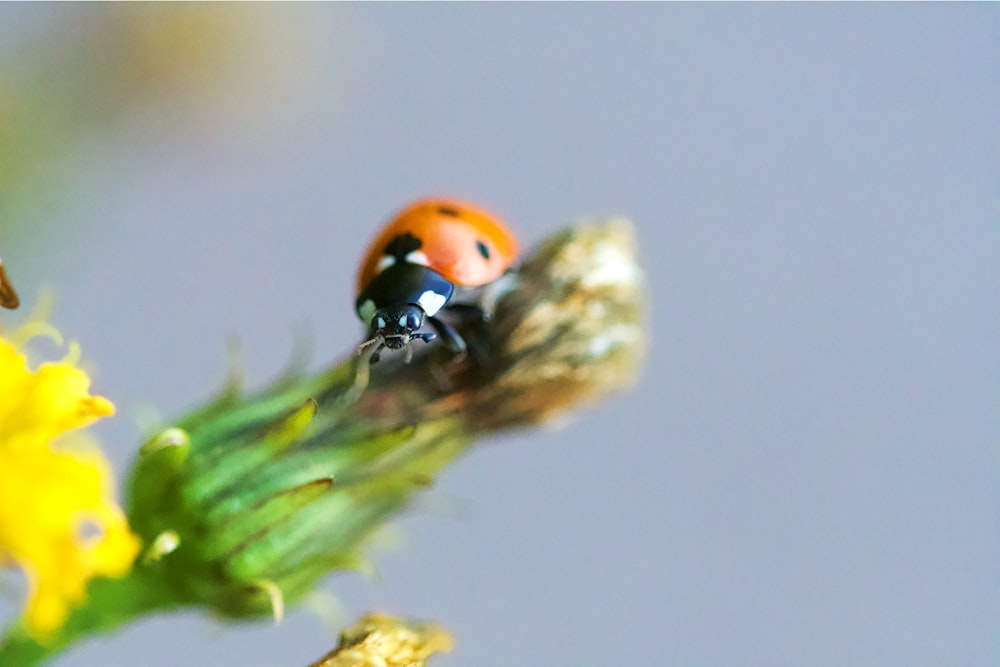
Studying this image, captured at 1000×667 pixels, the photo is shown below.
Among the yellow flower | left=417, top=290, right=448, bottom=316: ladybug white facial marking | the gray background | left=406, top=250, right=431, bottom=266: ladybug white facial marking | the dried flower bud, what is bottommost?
the dried flower bud

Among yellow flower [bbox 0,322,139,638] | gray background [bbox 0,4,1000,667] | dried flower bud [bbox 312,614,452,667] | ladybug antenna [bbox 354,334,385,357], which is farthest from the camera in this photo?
gray background [bbox 0,4,1000,667]

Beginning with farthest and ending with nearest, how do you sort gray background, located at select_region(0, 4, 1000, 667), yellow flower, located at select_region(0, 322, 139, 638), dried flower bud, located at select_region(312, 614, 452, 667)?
gray background, located at select_region(0, 4, 1000, 667)
dried flower bud, located at select_region(312, 614, 452, 667)
yellow flower, located at select_region(0, 322, 139, 638)

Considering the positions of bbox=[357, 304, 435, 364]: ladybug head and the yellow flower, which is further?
bbox=[357, 304, 435, 364]: ladybug head

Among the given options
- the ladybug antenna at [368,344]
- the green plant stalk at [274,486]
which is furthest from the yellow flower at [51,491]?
the ladybug antenna at [368,344]

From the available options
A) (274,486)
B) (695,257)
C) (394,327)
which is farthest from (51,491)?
(695,257)

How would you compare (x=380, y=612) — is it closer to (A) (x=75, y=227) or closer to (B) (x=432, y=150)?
(A) (x=75, y=227)

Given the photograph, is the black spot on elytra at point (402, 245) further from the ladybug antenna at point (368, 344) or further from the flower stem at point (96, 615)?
the flower stem at point (96, 615)

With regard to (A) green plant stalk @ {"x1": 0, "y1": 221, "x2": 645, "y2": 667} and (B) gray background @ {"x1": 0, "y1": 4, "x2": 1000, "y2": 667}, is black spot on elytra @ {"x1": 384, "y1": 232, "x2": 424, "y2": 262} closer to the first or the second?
(A) green plant stalk @ {"x1": 0, "y1": 221, "x2": 645, "y2": 667}

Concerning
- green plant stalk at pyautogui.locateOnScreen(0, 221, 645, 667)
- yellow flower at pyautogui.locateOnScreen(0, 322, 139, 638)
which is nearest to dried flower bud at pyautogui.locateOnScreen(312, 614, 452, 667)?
green plant stalk at pyautogui.locateOnScreen(0, 221, 645, 667)
